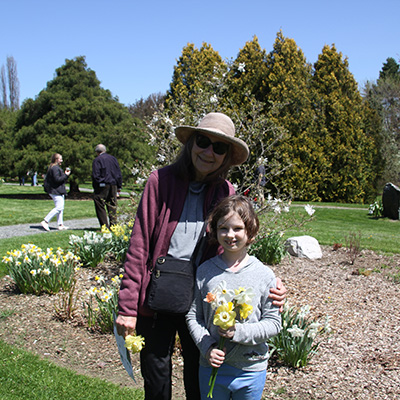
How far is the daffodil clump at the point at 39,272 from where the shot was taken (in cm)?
468

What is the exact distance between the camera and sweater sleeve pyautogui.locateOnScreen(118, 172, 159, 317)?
1907 millimetres

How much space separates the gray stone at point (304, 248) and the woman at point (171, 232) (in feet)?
15.8

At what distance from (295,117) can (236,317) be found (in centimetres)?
1700

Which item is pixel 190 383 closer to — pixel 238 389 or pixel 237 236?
pixel 238 389

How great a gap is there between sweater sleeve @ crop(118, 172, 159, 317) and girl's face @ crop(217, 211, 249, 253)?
1.08ft

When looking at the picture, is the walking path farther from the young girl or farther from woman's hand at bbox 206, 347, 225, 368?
woman's hand at bbox 206, 347, 225, 368

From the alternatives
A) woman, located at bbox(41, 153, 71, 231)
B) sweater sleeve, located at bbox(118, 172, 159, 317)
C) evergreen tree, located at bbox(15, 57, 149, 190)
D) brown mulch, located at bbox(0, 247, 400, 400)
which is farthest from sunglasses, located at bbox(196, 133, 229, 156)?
evergreen tree, located at bbox(15, 57, 149, 190)

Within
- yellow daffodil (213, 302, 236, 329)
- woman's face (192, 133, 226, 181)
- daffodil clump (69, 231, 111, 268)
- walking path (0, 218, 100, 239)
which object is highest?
woman's face (192, 133, 226, 181)

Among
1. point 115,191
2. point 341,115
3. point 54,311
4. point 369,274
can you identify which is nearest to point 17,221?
point 115,191

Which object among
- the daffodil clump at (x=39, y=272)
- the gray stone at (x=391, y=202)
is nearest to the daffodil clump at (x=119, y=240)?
the daffodil clump at (x=39, y=272)

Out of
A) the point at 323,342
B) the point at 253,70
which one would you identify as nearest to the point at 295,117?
the point at 253,70

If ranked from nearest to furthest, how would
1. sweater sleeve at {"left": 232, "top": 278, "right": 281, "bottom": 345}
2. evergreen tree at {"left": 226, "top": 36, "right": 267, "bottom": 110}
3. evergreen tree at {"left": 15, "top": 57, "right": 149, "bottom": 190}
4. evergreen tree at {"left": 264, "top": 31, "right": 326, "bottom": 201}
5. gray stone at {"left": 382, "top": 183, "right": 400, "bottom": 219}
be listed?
sweater sleeve at {"left": 232, "top": 278, "right": 281, "bottom": 345} < gray stone at {"left": 382, "top": 183, "right": 400, "bottom": 219} < evergreen tree at {"left": 264, "top": 31, "right": 326, "bottom": 201} < evergreen tree at {"left": 226, "top": 36, "right": 267, "bottom": 110} < evergreen tree at {"left": 15, "top": 57, "right": 149, "bottom": 190}

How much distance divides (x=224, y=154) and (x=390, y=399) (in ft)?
6.59

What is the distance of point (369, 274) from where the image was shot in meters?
5.72
